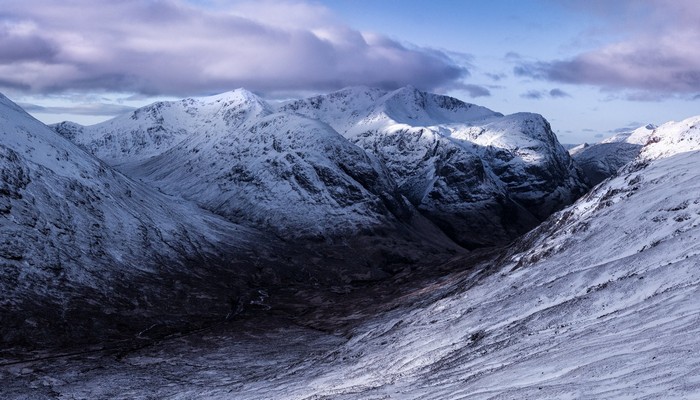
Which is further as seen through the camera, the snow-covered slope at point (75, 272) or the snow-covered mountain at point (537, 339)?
the snow-covered slope at point (75, 272)

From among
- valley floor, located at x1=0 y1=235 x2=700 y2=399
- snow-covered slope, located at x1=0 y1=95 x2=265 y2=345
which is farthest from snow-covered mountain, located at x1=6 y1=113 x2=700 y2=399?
snow-covered slope, located at x1=0 y1=95 x2=265 y2=345

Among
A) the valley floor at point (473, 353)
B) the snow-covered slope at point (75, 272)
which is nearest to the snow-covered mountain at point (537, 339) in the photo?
the valley floor at point (473, 353)

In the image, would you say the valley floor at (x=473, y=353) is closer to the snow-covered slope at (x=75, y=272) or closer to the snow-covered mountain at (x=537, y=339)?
the snow-covered mountain at (x=537, y=339)

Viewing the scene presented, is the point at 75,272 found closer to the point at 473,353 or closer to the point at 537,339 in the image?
the point at 473,353

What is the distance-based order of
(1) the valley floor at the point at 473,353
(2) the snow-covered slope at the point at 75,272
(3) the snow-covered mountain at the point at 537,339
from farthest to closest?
(2) the snow-covered slope at the point at 75,272 < (3) the snow-covered mountain at the point at 537,339 < (1) the valley floor at the point at 473,353

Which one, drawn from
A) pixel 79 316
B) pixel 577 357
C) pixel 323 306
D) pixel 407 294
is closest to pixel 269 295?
pixel 323 306

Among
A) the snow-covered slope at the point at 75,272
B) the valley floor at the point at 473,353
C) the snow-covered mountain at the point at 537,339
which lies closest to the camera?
the valley floor at the point at 473,353

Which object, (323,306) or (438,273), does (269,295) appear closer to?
(323,306)

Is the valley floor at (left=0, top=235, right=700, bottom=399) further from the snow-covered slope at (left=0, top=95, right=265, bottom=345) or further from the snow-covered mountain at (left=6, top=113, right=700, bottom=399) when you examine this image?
the snow-covered slope at (left=0, top=95, right=265, bottom=345)

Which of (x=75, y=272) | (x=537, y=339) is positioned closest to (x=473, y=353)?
(x=537, y=339)
